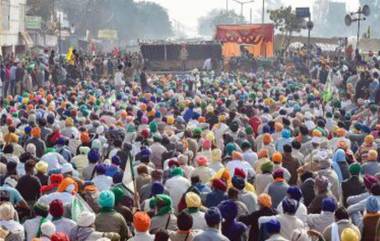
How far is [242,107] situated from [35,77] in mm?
13856

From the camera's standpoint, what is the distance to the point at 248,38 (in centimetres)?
4500

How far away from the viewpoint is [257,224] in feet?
30.6

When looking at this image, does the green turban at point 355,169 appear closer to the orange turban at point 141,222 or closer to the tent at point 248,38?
the orange turban at point 141,222

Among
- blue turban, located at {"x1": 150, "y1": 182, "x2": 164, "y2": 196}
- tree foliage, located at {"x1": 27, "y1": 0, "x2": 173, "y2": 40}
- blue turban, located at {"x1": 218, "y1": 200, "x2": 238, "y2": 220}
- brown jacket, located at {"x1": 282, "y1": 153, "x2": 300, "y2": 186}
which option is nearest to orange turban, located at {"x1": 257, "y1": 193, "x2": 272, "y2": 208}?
blue turban, located at {"x1": 218, "y1": 200, "x2": 238, "y2": 220}

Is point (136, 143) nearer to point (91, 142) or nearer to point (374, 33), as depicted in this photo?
point (91, 142)

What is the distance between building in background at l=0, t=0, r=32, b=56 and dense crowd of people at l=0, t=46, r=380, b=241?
A: 92.7ft

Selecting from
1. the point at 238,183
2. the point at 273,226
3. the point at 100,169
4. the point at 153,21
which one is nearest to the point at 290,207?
the point at 273,226

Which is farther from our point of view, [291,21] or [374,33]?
[374,33]

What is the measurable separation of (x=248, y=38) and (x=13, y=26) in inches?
748

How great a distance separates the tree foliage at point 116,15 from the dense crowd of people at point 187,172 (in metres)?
65.4

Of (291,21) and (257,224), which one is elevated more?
(291,21)

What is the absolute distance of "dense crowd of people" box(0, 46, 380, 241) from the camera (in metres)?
8.87

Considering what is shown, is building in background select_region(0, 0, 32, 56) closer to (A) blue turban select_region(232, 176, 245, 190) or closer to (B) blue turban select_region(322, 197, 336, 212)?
(A) blue turban select_region(232, 176, 245, 190)

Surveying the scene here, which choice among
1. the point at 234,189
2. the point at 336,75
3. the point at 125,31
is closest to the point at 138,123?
the point at 234,189
